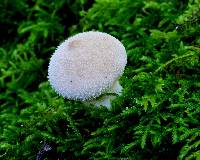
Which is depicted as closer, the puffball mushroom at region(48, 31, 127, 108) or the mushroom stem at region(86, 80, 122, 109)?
the puffball mushroom at region(48, 31, 127, 108)

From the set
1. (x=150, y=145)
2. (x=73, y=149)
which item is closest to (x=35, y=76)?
(x=73, y=149)

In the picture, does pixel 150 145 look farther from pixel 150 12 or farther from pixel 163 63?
pixel 150 12

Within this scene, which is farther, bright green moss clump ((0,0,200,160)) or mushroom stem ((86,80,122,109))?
mushroom stem ((86,80,122,109))

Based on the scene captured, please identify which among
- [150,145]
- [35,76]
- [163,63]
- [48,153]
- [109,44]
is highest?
[109,44]

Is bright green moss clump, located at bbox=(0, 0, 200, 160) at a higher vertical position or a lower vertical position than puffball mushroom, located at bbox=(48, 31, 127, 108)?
lower

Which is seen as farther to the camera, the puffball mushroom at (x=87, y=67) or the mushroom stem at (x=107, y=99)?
the mushroom stem at (x=107, y=99)
